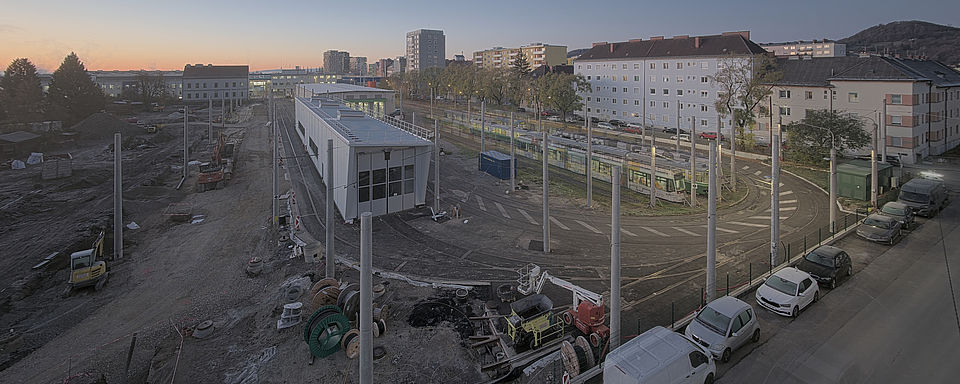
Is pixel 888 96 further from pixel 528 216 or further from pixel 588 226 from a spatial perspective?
pixel 528 216

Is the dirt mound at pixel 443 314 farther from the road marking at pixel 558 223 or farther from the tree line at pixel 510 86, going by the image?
the tree line at pixel 510 86

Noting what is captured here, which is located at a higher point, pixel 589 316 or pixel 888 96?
pixel 888 96

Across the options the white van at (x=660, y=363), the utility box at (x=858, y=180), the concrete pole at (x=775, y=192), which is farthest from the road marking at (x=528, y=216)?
the utility box at (x=858, y=180)

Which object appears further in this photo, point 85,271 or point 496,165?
point 496,165

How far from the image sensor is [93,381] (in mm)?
13047

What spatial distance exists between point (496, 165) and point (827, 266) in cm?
2492

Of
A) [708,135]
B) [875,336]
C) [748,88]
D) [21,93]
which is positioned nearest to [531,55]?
[708,135]

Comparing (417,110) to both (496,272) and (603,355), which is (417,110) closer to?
(496,272)

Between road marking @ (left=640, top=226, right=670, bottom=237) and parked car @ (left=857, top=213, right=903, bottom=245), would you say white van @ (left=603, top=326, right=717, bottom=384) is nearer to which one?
road marking @ (left=640, top=226, right=670, bottom=237)

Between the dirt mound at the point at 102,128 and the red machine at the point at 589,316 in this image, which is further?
the dirt mound at the point at 102,128

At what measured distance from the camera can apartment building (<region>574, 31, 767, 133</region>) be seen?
59.0 metres

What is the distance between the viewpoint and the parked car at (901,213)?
2322 centimetres

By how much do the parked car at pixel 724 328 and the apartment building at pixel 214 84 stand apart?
423 ft

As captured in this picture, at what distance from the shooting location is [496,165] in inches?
1535
